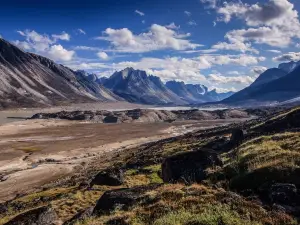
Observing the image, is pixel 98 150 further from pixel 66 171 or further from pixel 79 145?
pixel 66 171

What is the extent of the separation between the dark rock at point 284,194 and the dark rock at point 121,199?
6.02 m

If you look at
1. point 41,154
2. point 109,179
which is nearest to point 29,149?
point 41,154

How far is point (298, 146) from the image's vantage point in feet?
76.2

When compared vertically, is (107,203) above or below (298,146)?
below

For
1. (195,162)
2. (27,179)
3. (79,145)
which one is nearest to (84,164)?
(27,179)

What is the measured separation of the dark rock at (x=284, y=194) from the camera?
48.7ft

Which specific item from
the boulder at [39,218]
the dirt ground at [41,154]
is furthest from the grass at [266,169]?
the dirt ground at [41,154]

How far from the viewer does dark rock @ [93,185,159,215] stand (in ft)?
58.2

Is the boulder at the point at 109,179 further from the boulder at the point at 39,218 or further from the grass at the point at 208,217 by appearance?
the grass at the point at 208,217

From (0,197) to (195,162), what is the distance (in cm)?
3980

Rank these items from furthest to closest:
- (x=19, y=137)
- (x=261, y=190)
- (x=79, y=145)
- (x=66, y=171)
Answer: (x=19, y=137) < (x=79, y=145) < (x=66, y=171) < (x=261, y=190)

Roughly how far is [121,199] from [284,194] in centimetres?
817

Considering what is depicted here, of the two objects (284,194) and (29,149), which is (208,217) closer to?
(284,194)

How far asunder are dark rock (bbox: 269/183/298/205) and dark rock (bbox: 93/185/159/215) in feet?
19.7
